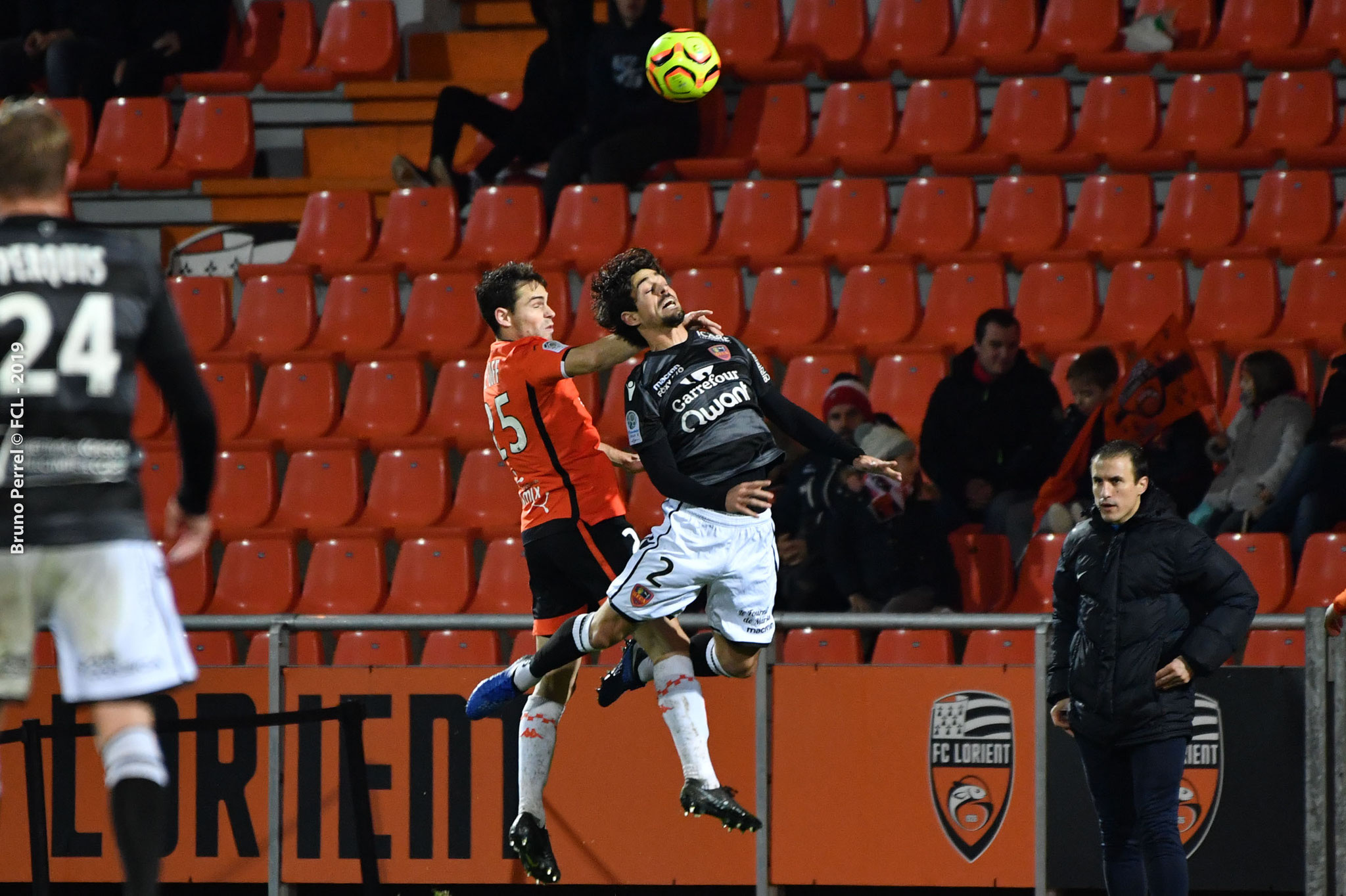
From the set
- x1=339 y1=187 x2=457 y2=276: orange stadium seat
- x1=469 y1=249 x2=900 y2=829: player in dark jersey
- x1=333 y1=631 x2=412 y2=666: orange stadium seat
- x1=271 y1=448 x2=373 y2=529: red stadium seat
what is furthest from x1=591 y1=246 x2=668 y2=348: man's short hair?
x1=339 y1=187 x2=457 y2=276: orange stadium seat

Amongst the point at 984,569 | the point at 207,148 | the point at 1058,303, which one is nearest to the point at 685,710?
the point at 984,569

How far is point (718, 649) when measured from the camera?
21.4 ft

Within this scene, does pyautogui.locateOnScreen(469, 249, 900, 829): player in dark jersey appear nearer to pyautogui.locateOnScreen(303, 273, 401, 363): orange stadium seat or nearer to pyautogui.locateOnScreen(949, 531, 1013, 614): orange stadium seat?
pyautogui.locateOnScreen(949, 531, 1013, 614): orange stadium seat

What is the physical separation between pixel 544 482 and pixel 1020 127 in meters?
5.37

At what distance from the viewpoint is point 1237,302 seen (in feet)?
32.0

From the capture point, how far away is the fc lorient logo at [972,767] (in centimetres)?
727

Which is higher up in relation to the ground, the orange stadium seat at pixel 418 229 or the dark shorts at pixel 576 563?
A: the orange stadium seat at pixel 418 229

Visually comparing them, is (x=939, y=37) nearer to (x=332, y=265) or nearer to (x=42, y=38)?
(x=332, y=265)

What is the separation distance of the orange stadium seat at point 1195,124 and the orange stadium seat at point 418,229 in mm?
3965

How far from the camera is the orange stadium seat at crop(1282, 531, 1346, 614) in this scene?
26.2 ft

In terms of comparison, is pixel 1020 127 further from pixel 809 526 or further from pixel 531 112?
pixel 809 526

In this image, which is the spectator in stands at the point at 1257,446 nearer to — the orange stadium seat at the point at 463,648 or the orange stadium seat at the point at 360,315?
the orange stadium seat at the point at 463,648

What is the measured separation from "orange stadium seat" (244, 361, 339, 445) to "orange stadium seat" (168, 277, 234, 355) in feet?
2.57

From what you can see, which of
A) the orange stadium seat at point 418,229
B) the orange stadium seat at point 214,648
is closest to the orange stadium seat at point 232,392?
the orange stadium seat at point 418,229
